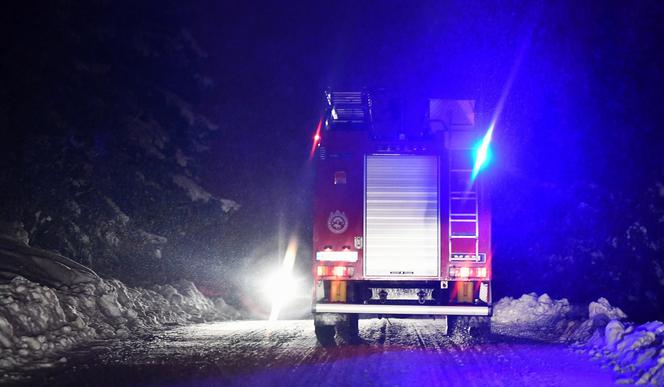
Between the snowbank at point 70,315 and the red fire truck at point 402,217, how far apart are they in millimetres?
4731

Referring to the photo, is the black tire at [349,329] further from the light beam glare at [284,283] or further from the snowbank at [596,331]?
the light beam glare at [284,283]

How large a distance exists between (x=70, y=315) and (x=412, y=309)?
686 centimetres

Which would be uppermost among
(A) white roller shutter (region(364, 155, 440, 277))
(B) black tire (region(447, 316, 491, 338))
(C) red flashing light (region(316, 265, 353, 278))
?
(A) white roller shutter (region(364, 155, 440, 277))

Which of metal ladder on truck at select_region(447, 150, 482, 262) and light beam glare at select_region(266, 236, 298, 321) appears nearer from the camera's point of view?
metal ladder on truck at select_region(447, 150, 482, 262)

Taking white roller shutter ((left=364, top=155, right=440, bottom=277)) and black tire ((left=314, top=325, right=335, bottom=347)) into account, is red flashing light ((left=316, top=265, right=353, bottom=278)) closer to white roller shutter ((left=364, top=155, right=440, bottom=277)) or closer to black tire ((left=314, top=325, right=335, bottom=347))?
white roller shutter ((left=364, top=155, right=440, bottom=277))

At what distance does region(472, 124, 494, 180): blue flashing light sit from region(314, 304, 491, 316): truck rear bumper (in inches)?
97.5

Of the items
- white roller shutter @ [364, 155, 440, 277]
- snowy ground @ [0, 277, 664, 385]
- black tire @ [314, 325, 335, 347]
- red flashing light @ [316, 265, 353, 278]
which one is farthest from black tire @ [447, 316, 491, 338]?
black tire @ [314, 325, 335, 347]

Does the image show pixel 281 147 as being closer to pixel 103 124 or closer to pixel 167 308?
pixel 103 124

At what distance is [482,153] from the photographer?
1306 cm

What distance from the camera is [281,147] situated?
127 feet

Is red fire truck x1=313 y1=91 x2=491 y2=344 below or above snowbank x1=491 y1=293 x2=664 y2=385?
above

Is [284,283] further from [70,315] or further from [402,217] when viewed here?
[402,217]

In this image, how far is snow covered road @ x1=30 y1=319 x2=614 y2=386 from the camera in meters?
9.48

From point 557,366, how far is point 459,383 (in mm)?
2220
